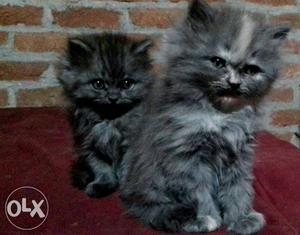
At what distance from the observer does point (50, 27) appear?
5.87 ft

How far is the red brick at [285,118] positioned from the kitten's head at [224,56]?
98 centimetres

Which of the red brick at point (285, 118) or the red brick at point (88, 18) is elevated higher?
the red brick at point (88, 18)

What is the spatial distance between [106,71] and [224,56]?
30 centimetres

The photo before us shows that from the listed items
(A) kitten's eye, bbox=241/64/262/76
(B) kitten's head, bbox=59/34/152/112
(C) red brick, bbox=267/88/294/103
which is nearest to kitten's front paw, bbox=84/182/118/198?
(B) kitten's head, bbox=59/34/152/112

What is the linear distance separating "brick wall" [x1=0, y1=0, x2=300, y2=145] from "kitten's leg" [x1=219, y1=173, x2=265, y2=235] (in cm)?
80

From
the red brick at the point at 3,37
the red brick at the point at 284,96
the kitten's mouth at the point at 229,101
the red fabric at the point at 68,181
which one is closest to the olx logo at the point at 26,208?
the red fabric at the point at 68,181

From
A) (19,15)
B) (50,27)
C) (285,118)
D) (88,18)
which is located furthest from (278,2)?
(19,15)

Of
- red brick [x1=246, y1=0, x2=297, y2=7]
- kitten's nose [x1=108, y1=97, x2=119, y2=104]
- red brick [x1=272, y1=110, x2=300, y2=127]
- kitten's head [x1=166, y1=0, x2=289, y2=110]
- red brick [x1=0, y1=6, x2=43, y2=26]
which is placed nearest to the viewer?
kitten's head [x1=166, y1=0, x2=289, y2=110]

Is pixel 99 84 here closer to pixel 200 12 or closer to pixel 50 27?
pixel 200 12

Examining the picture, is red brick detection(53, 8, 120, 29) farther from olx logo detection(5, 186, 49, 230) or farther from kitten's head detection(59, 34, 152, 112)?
olx logo detection(5, 186, 49, 230)

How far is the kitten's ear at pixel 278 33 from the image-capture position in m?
1.01

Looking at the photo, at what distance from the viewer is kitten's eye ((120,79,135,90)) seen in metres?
1.12

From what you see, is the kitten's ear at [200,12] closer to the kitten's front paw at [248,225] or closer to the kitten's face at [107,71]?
the kitten's face at [107,71]

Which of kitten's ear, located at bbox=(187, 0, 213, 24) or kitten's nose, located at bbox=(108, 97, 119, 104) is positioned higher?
kitten's ear, located at bbox=(187, 0, 213, 24)
